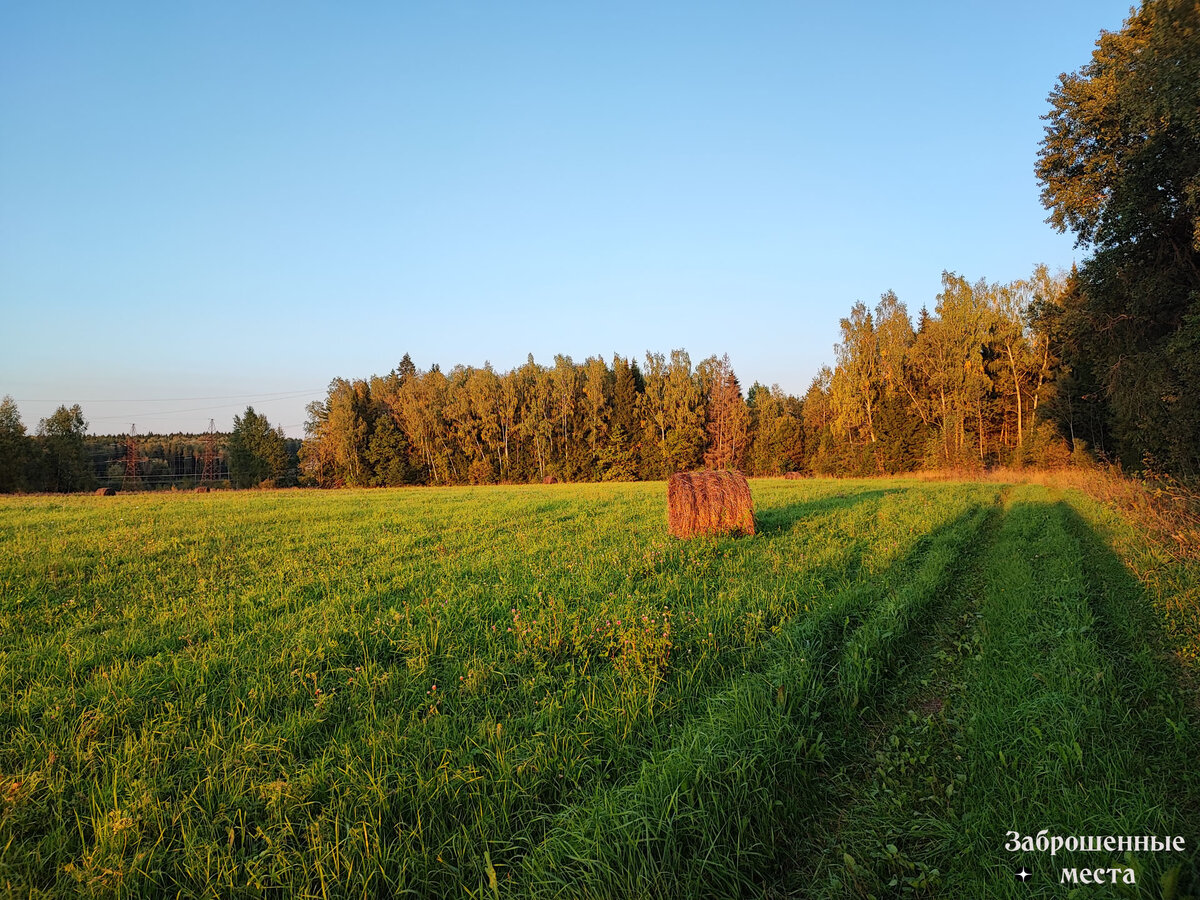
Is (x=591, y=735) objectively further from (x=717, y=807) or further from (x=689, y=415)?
(x=689, y=415)

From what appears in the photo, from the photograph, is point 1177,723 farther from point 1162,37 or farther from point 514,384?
point 514,384

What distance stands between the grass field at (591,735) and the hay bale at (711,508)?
3.93 metres

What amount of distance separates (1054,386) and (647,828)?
54.2 meters

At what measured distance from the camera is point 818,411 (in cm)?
6266

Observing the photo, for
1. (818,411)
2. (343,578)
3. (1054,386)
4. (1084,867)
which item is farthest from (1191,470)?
(818,411)

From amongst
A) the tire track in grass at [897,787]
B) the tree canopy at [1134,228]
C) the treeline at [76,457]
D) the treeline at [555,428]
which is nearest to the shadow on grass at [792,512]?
the tire track in grass at [897,787]

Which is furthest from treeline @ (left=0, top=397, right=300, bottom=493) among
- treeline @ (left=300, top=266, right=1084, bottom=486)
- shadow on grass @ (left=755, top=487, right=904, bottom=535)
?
shadow on grass @ (left=755, top=487, right=904, bottom=535)

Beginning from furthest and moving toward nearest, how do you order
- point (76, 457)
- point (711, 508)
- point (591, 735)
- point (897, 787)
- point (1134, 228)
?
point (76, 457), point (1134, 228), point (711, 508), point (591, 735), point (897, 787)

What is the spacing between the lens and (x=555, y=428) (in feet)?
214

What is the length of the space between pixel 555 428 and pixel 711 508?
2091 inches

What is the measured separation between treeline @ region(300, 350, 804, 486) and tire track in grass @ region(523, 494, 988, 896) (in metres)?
57.2

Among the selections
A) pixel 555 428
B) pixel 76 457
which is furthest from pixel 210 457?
pixel 555 428

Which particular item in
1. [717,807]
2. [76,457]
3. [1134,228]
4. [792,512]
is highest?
[1134,228]

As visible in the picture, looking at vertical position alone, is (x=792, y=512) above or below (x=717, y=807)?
above
